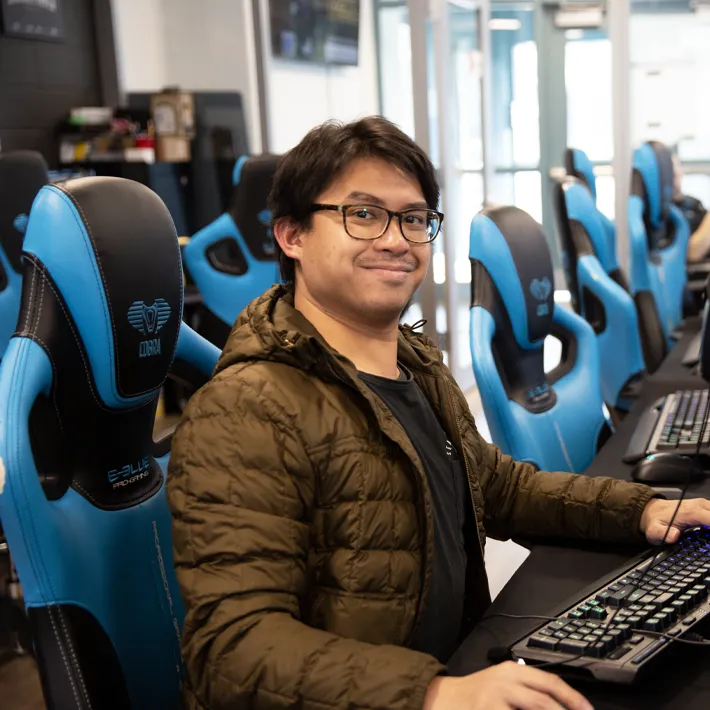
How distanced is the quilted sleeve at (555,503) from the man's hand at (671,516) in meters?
0.02

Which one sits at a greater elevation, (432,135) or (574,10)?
(574,10)

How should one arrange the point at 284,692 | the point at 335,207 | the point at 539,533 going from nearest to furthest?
the point at 284,692, the point at 335,207, the point at 539,533

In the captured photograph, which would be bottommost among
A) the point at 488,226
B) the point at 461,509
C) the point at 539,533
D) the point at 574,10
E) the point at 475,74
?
the point at 539,533

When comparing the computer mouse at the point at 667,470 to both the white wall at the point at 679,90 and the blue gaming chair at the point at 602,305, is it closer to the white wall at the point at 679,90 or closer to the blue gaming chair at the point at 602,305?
the blue gaming chair at the point at 602,305

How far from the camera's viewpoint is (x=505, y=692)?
3.09 ft

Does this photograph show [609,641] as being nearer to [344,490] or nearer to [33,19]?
[344,490]

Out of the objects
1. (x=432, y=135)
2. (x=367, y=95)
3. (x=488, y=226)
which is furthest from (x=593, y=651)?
(x=367, y=95)

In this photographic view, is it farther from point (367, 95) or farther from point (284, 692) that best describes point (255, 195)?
point (367, 95)

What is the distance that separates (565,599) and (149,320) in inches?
25.1

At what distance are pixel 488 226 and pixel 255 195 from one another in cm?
199

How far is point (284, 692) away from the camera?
975 millimetres

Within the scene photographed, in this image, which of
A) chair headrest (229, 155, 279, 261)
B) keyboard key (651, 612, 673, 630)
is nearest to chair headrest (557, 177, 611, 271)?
chair headrest (229, 155, 279, 261)

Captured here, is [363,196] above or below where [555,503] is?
above

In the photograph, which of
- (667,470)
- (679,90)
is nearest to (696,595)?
(667,470)
